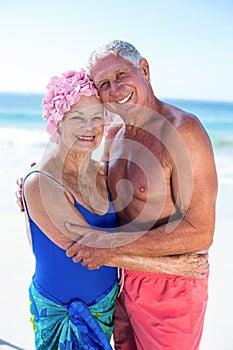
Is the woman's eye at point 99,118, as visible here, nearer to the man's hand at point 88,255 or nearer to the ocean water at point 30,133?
the man's hand at point 88,255

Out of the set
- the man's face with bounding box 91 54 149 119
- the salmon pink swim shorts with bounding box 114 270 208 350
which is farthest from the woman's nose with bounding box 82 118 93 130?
the salmon pink swim shorts with bounding box 114 270 208 350

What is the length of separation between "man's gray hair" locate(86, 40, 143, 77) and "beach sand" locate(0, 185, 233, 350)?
190 centimetres

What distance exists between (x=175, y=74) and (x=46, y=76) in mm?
6670

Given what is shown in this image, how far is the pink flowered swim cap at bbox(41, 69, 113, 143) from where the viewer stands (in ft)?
6.40

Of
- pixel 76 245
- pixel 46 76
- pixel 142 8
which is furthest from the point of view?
pixel 46 76

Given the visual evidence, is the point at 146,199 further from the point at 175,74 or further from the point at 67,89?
the point at 175,74

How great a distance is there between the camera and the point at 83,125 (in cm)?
199

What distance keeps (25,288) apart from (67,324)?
6.52 feet

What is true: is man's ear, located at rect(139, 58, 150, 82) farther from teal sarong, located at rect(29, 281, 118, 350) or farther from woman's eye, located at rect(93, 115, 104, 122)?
teal sarong, located at rect(29, 281, 118, 350)

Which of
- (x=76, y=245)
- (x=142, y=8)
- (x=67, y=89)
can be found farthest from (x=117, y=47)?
(x=142, y=8)

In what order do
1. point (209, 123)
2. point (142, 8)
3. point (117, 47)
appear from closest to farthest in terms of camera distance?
point (117, 47) → point (209, 123) → point (142, 8)

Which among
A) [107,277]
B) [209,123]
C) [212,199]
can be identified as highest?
[209,123]

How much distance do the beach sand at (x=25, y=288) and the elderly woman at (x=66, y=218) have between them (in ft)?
3.86

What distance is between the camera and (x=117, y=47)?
207cm
